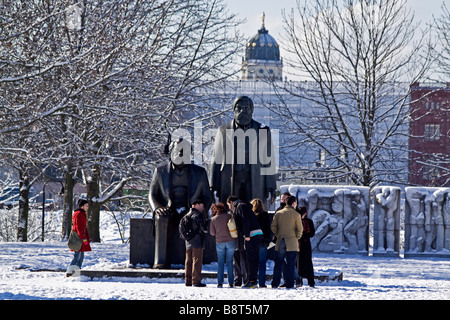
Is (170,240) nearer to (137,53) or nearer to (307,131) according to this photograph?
(137,53)

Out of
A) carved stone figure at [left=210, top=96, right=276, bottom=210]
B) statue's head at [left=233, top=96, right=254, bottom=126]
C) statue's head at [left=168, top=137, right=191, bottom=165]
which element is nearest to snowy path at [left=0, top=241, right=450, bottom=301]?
carved stone figure at [left=210, top=96, right=276, bottom=210]

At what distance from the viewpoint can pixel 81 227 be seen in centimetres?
1491

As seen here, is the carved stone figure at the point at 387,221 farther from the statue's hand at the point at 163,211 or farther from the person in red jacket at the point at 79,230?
the person in red jacket at the point at 79,230

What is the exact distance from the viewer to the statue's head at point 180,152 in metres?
14.6

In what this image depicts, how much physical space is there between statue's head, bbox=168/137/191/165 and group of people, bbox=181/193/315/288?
5.30 ft

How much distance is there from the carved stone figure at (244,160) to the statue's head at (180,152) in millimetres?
484

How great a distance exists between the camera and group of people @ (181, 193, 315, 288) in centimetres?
1277

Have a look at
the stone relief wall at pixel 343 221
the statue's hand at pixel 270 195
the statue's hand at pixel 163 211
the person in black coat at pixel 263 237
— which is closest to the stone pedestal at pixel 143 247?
the statue's hand at pixel 163 211

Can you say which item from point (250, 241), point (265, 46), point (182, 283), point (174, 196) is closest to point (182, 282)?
point (182, 283)

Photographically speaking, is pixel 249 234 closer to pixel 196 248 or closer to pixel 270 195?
pixel 196 248

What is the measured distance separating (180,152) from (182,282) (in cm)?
220

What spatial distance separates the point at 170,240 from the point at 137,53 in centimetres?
955

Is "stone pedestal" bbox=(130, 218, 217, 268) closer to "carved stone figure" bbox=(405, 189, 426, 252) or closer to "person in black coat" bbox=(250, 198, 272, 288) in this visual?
"person in black coat" bbox=(250, 198, 272, 288)
